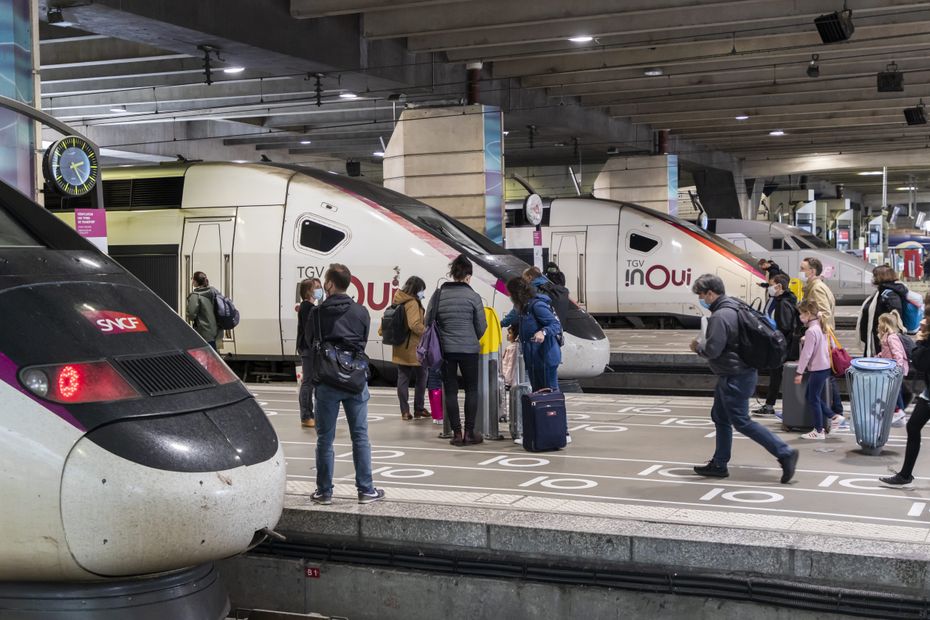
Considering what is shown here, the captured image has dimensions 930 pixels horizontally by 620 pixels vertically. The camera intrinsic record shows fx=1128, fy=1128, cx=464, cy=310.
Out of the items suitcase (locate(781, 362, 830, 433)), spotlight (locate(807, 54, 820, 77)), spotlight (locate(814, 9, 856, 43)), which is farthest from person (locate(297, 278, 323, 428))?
spotlight (locate(807, 54, 820, 77))

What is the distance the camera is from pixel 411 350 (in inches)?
446

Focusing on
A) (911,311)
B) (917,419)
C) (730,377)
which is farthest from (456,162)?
(917,419)

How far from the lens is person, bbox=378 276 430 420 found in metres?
11.0

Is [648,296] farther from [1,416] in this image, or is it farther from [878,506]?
[1,416]

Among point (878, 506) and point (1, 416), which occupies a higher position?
point (1, 416)

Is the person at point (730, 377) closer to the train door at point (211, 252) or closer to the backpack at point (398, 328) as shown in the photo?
the backpack at point (398, 328)

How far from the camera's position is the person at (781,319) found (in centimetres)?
1148

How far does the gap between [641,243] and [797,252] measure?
957cm

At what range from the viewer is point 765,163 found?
4278 centimetres

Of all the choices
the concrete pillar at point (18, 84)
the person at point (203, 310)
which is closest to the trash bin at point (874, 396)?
the person at point (203, 310)

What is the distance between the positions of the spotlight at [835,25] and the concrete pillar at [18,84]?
1116 cm

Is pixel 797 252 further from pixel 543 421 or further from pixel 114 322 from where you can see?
pixel 114 322

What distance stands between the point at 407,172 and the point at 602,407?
1152 cm

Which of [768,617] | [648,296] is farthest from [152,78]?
[768,617]
